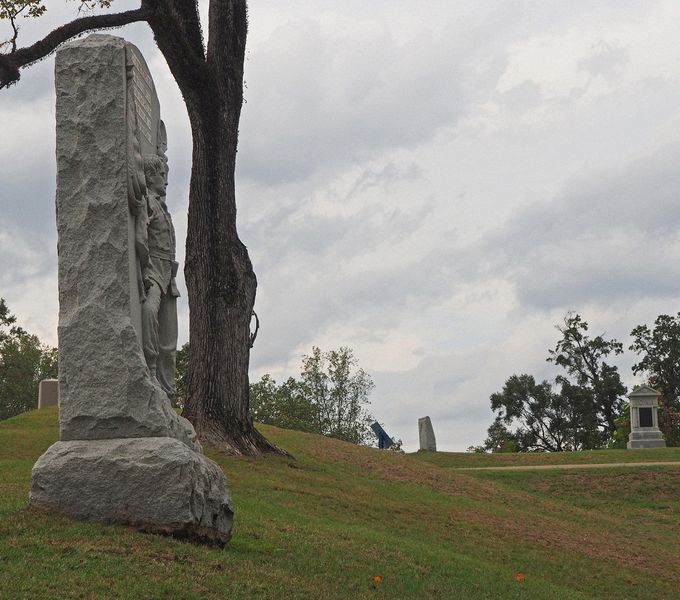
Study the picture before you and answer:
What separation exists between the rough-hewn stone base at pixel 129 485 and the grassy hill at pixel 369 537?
18 cm

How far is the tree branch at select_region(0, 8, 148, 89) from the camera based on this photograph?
1828cm

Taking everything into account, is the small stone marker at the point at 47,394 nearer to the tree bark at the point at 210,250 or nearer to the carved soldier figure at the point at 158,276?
the tree bark at the point at 210,250

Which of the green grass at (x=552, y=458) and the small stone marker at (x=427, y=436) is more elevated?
the small stone marker at (x=427, y=436)

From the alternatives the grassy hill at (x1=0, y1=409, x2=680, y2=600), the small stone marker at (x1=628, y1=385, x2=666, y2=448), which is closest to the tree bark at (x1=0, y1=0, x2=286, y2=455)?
the grassy hill at (x1=0, y1=409, x2=680, y2=600)

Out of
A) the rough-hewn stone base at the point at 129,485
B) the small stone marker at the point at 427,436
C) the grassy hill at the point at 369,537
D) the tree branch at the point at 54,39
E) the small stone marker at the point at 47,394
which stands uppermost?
the tree branch at the point at 54,39

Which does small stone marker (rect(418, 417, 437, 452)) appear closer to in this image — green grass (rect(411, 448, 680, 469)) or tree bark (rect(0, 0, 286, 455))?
green grass (rect(411, 448, 680, 469))

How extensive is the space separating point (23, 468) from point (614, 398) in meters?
41.4

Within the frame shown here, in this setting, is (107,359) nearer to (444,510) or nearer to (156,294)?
(156,294)

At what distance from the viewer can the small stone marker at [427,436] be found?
37.4m

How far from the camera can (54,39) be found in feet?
61.1

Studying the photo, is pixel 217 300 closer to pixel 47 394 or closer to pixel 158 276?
pixel 158 276

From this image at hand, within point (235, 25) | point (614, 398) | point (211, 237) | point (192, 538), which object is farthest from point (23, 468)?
point (614, 398)

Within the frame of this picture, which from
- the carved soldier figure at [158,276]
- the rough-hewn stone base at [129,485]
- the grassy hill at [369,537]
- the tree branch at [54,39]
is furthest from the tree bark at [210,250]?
the rough-hewn stone base at [129,485]

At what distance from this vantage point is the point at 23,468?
1545 centimetres
